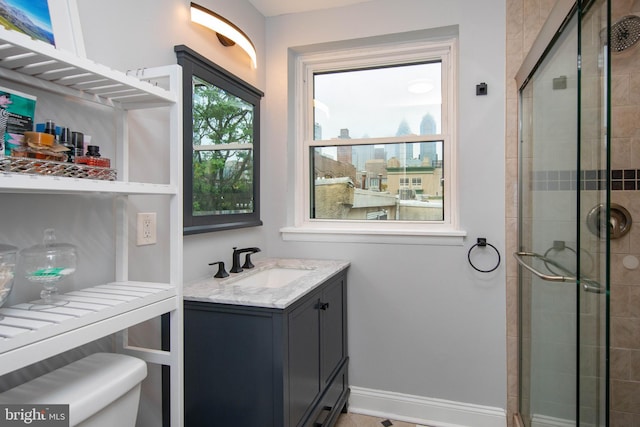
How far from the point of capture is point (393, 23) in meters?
2.19

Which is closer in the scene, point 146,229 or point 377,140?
point 146,229

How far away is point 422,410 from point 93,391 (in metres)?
1.86

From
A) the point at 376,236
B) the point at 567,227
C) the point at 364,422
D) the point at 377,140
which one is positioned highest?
the point at 377,140

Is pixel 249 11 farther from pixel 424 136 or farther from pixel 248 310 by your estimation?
pixel 248 310

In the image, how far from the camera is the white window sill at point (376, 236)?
211cm

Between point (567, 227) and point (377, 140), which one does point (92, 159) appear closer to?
point (567, 227)

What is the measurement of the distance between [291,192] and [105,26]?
141 centimetres

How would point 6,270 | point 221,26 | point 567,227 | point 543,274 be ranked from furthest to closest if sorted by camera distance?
point 221,26
point 543,274
point 567,227
point 6,270

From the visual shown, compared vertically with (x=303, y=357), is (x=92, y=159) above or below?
above

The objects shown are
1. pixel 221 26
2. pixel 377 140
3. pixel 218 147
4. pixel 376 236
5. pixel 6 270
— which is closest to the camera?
pixel 6 270

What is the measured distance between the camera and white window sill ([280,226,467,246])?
2.11 meters

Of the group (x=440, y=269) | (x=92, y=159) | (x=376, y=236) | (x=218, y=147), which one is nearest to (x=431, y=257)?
(x=440, y=269)

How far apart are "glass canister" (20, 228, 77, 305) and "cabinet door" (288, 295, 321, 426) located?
754 mm

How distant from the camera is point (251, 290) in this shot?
5.09ft
